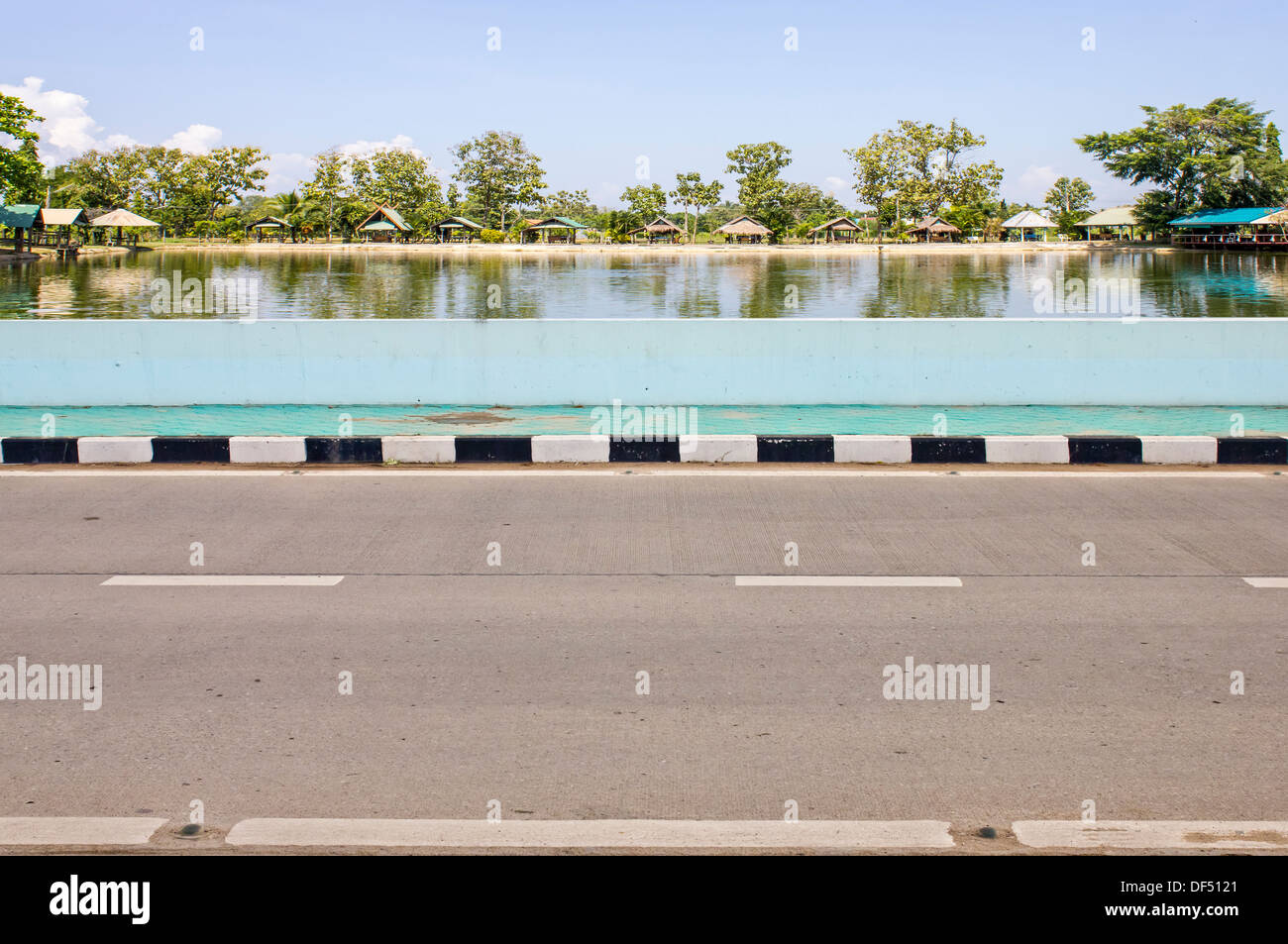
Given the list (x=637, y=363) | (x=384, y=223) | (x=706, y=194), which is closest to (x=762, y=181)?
(x=706, y=194)

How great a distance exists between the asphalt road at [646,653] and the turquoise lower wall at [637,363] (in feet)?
11.9

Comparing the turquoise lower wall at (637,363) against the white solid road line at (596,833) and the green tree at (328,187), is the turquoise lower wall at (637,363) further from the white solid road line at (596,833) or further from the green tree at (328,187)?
the green tree at (328,187)

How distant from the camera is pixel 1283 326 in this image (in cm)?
1162

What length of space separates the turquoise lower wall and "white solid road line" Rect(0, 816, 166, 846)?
874 cm

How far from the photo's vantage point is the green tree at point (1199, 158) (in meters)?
85.8

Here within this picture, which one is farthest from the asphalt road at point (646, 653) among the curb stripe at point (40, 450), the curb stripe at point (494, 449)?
the curb stripe at point (40, 450)

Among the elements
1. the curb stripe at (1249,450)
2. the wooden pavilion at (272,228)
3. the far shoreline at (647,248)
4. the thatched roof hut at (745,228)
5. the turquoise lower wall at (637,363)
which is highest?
the wooden pavilion at (272,228)

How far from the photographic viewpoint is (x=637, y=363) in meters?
12.0

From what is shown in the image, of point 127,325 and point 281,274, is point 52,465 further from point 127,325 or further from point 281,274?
point 281,274

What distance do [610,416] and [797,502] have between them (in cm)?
382

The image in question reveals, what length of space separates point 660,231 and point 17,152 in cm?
4439

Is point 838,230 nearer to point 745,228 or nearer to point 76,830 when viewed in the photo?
Result: point 745,228

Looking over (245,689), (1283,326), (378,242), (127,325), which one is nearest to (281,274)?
(378,242)

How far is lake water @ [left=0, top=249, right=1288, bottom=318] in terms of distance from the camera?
32.2 m
